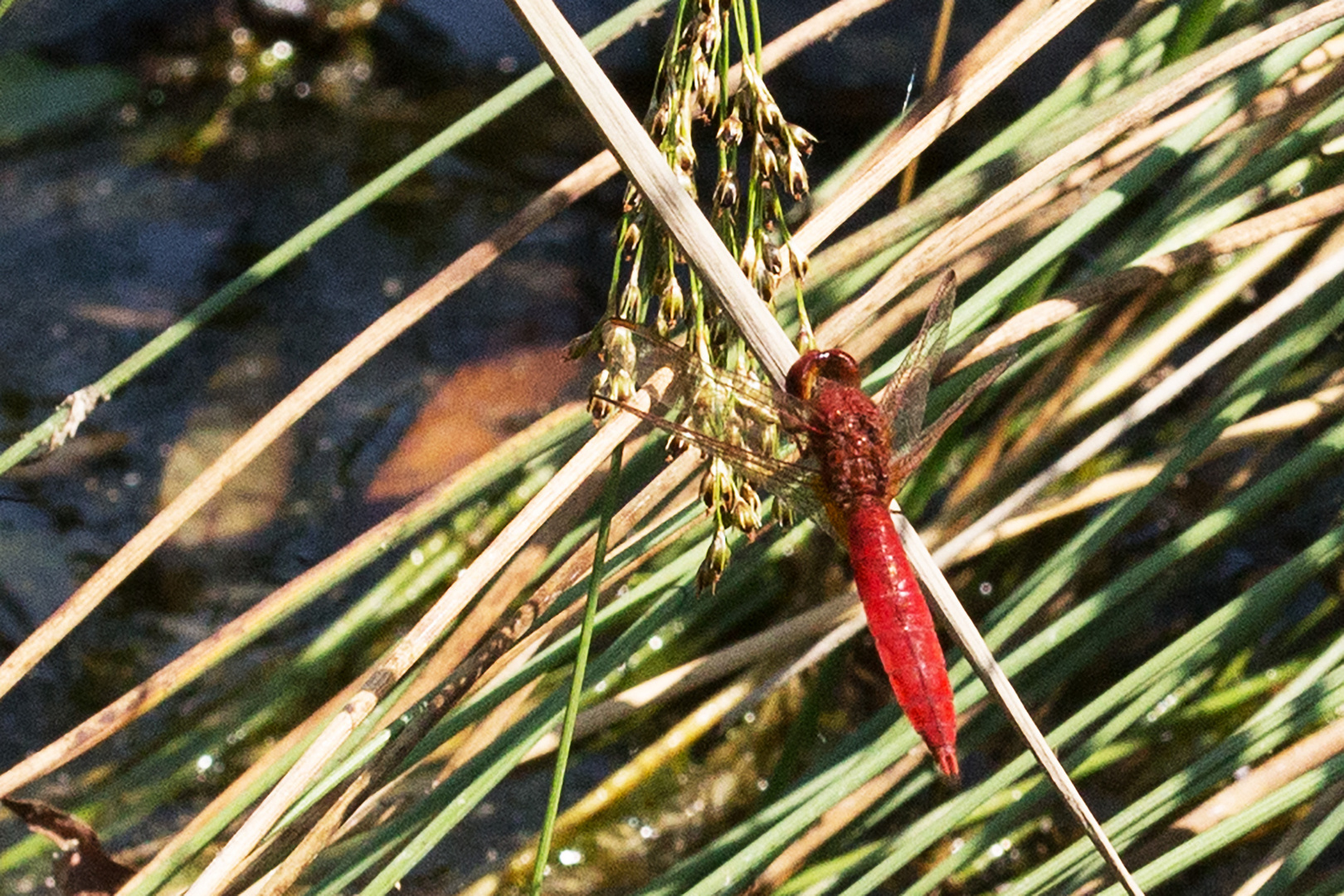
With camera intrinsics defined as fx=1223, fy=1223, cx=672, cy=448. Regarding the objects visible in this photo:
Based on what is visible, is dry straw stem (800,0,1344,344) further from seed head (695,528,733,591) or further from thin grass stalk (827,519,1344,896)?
thin grass stalk (827,519,1344,896)

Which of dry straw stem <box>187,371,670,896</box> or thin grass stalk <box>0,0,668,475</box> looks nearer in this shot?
dry straw stem <box>187,371,670,896</box>

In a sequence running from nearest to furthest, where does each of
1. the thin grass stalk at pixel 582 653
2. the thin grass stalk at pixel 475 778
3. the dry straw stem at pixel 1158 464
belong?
the thin grass stalk at pixel 582 653 < the thin grass stalk at pixel 475 778 < the dry straw stem at pixel 1158 464

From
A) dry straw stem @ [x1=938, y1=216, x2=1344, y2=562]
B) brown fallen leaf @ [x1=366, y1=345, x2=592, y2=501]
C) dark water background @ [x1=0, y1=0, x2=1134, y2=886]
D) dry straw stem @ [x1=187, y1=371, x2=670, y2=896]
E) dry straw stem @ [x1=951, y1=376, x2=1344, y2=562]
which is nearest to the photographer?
dry straw stem @ [x1=187, y1=371, x2=670, y2=896]

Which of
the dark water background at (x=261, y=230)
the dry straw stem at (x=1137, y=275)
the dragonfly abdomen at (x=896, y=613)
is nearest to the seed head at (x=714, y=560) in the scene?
the dragonfly abdomen at (x=896, y=613)

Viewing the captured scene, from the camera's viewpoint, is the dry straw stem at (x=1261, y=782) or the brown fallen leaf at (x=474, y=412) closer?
the dry straw stem at (x=1261, y=782)

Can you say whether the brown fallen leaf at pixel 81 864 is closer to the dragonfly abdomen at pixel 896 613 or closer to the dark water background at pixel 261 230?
the dark water background at pixel 261 230

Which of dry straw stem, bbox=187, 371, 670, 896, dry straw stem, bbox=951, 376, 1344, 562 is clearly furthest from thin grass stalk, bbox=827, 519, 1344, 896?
dry straw stem, bbox=187, 371, 670, 896

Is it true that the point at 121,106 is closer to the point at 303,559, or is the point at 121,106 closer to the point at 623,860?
the point at 303,559
